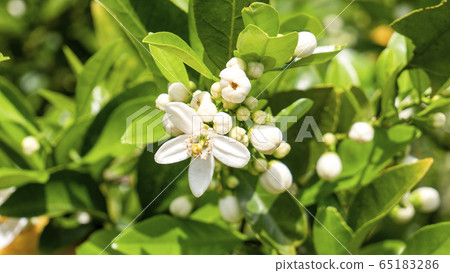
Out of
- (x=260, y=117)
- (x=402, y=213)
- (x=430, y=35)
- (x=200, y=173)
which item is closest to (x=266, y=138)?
(x=260, y=117)

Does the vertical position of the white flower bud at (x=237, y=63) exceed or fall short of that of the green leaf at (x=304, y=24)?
it exceeds it

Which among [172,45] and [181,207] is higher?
[172,45]

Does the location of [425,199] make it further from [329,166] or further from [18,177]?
[18,177]

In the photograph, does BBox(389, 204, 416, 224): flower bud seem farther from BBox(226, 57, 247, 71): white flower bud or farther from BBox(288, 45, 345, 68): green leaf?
BBox(226, 57, 247, 71): white flower bud

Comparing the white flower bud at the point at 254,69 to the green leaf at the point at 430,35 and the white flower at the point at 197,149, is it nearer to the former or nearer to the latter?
the white flower at the point at 197,149

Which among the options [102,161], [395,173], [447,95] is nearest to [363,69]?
[447,95]

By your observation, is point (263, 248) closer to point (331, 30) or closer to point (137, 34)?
point (137, 34)

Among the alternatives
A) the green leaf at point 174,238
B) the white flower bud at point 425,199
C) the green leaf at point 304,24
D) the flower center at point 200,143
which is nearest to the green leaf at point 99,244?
the green leaf at point 174,238
